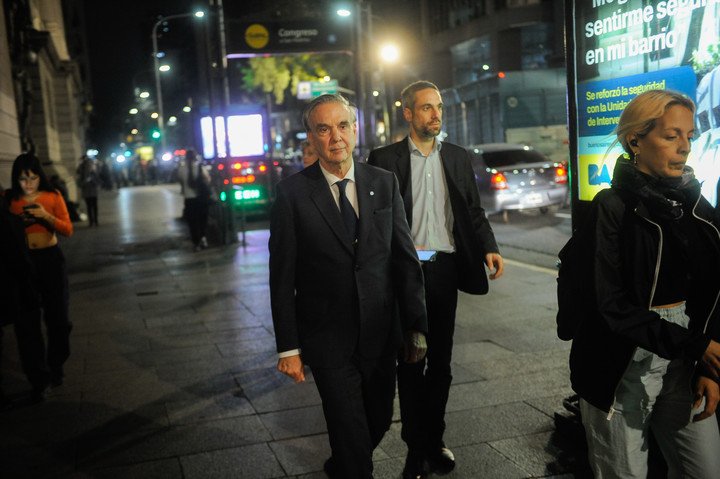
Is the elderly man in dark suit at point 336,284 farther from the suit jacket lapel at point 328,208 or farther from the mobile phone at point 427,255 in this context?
the mobile phone at point 427,255

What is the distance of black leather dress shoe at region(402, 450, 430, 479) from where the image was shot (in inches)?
168

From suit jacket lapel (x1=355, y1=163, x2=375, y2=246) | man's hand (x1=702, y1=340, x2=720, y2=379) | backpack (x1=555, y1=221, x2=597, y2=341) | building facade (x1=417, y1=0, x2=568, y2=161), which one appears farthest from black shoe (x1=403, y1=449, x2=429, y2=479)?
building facade (x1=417, y1=0, x2=568, y2=161)

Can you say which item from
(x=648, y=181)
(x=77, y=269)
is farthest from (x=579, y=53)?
(x=77, y=269)

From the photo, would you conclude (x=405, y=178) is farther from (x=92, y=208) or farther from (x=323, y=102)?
(x=92, y=208)

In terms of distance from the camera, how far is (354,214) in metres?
3.40

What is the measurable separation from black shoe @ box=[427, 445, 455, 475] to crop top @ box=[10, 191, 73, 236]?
3.52 m

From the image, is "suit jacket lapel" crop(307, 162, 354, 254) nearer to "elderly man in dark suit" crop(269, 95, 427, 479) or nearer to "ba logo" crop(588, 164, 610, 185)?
"elderly man in dark suit" crop(269, 95, 427, 479)

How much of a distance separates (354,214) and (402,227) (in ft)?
0.86

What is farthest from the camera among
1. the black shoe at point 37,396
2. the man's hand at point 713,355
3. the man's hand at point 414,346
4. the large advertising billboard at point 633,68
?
the black shoe at point 37,396

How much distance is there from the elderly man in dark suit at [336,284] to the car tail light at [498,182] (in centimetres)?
1462

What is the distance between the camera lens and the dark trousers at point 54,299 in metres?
6.39

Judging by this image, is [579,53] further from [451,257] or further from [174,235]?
[174,235]

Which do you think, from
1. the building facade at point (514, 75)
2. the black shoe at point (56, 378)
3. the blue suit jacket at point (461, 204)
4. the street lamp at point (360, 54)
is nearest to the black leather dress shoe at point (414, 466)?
the blue suit jacket at point (461, 204)

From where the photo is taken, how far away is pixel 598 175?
4566 millimetres
